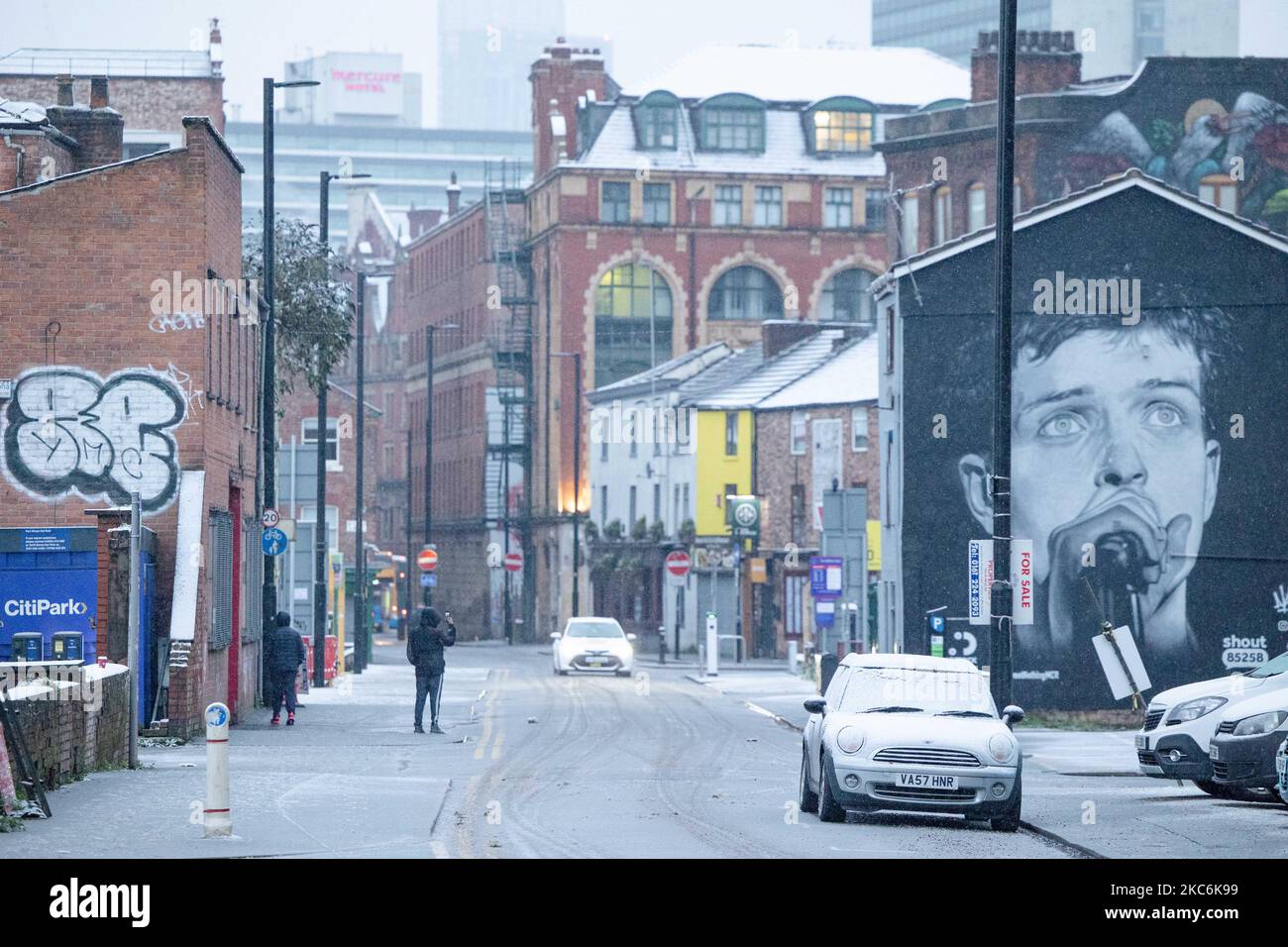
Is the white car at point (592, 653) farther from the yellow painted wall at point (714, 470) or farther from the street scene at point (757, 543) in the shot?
the yellow painted wall at point (714, 470)

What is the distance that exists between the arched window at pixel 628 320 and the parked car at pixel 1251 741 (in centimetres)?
7371

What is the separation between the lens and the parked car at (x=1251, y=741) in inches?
839

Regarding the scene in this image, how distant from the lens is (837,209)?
96750 millimetres

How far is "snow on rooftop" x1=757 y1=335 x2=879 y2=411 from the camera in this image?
70.1m

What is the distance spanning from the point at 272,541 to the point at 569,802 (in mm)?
15842

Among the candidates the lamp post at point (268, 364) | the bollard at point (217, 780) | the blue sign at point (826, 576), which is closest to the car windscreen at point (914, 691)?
the bollard at point (217, 780)

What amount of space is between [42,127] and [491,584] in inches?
2734

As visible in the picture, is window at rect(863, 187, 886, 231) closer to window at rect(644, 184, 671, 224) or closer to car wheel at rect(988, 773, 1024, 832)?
window at rect(644, 184, 671, 224)

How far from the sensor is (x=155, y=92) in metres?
66.8

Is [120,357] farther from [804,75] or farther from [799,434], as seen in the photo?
[804,75]

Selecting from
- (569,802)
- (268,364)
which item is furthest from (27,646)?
(268,364)
